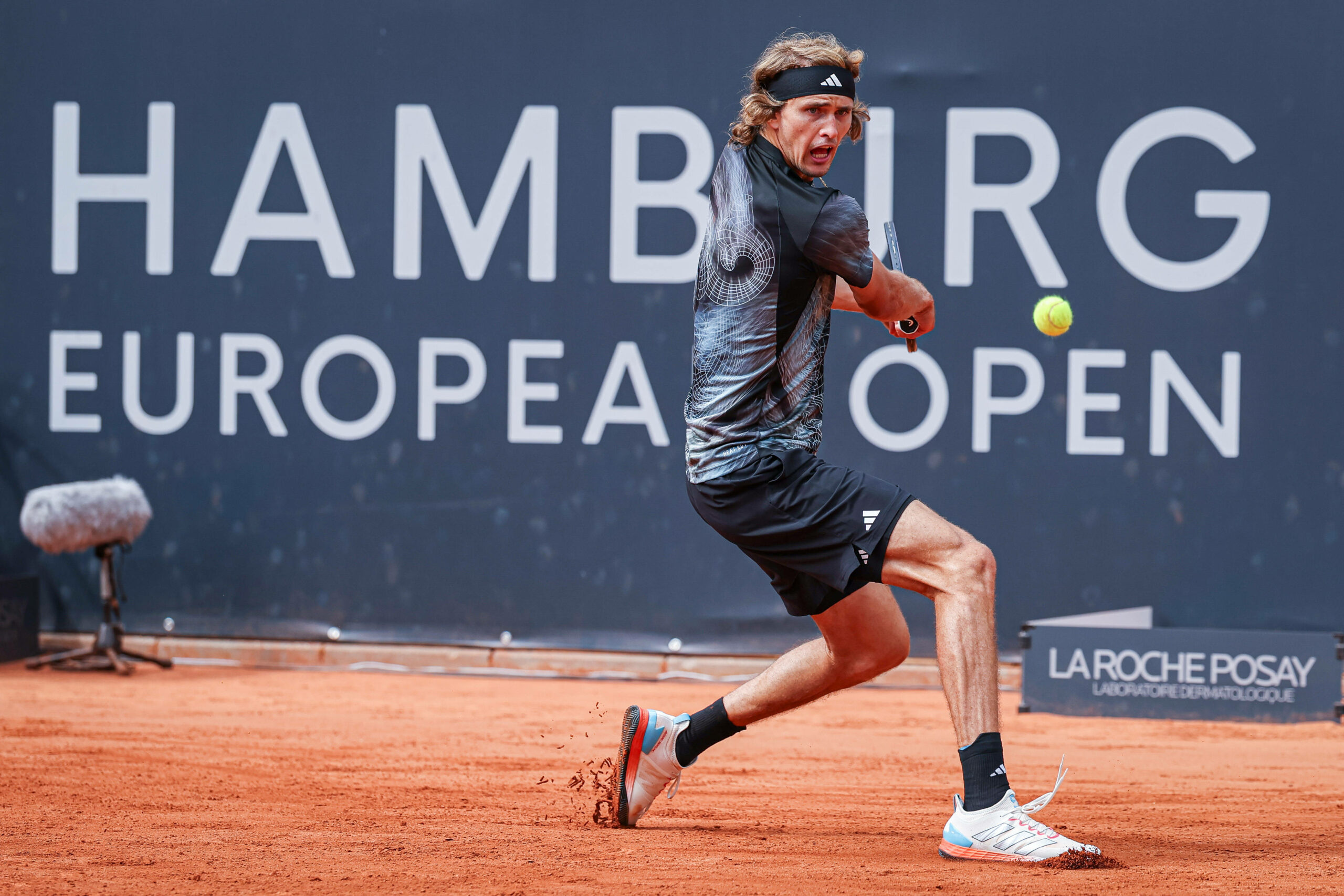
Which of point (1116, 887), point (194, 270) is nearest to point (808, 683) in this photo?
point (1116, 887)

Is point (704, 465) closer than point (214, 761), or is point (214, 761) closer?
point (704, 465)

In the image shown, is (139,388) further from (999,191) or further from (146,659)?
(999,191)

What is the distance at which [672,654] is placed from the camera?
5.30 m

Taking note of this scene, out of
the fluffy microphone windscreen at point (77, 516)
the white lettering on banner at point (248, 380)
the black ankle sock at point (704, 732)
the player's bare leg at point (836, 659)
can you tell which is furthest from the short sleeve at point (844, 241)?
the fluffy microphone windscreen at point (77, 516)

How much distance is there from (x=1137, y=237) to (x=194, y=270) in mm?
3835

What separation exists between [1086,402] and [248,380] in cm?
342

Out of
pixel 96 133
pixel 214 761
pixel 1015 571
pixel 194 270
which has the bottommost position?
pixel 214 761

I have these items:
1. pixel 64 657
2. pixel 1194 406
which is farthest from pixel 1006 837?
pixel 64 657

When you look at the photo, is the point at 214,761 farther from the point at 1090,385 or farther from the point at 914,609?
the point at 1090,385

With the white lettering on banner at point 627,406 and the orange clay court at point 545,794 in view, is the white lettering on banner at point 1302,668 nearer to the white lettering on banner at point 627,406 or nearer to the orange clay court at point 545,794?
the orange clay court at point 545,794

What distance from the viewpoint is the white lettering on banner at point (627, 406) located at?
5266 mm

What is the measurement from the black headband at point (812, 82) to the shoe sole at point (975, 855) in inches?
61.0

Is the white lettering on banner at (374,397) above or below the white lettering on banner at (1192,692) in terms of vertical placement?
above

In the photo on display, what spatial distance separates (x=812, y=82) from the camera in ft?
8.82
